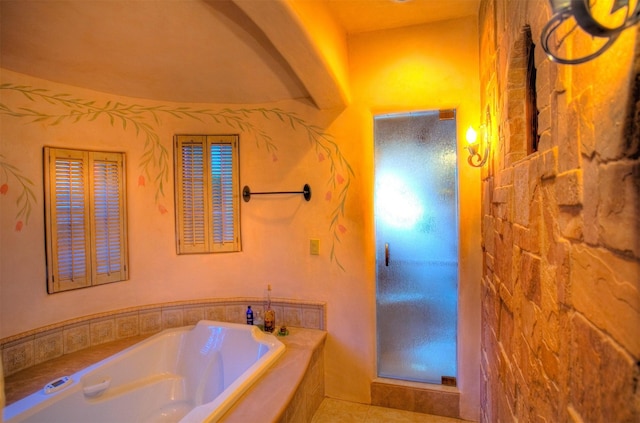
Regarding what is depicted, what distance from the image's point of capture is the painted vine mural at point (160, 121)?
2.15 metres

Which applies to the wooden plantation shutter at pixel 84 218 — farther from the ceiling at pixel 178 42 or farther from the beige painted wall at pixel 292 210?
the ceiling at pixel 178 42

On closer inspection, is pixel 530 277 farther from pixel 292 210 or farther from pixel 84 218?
pixel 84 218

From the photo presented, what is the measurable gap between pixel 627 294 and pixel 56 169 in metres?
2.80

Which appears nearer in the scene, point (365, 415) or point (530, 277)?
point (530, 277)

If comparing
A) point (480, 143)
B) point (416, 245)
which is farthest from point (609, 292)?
point (416, 245)

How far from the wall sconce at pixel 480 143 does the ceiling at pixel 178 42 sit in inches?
34.6

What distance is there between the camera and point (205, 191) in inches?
101

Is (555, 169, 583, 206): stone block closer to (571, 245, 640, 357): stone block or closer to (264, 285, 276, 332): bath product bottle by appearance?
(571, 245, 640, 357): stone block

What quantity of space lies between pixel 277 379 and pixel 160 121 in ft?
6.97

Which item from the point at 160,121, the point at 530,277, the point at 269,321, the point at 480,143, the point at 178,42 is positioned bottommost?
the point at 269,321

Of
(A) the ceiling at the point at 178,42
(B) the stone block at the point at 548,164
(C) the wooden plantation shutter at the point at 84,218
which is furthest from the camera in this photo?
(C) the wooden plantation shutter at the point at 84,218

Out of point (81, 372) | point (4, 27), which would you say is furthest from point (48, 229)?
point (4, 27)

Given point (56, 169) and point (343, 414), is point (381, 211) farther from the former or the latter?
point (56, 169)

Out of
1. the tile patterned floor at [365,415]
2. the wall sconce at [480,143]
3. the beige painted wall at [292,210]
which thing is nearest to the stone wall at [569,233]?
the wall sconce at [480,143]
